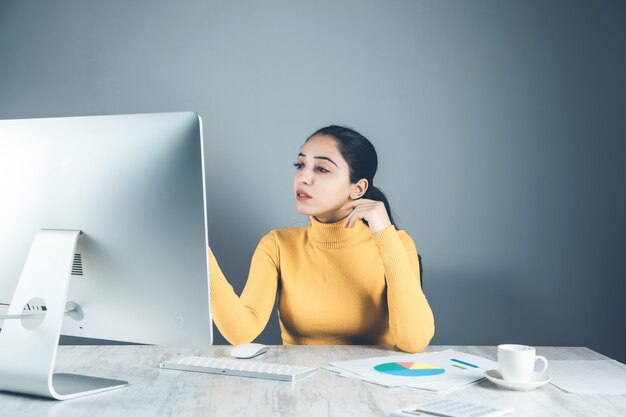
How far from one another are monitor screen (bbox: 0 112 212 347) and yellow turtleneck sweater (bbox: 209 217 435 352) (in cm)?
61

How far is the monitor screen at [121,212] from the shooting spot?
3.38ft

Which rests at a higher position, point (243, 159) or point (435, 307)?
point (243, 159)

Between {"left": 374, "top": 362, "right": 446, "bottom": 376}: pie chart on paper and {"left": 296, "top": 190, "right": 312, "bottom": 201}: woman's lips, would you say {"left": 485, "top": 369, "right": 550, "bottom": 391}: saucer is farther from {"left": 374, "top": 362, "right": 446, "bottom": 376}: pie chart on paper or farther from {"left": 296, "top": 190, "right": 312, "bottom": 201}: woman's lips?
{"left": 296, "top": 190, "right": 312, "bottom": 201}: woman's lips

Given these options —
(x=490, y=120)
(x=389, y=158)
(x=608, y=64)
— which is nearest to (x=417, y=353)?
(x=389, y=158)

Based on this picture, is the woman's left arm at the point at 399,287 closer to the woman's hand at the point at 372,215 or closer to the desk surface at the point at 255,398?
the woman's hand at the point at 372,215

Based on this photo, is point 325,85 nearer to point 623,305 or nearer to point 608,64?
point 608,64

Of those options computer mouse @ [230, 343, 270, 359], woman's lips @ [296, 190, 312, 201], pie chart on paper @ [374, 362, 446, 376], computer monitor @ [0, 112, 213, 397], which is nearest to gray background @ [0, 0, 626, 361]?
woman's lips @ [296, 190, 312, 201]

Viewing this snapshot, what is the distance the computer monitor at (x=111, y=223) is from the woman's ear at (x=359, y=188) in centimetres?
113

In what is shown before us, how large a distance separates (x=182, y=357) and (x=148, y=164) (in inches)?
22.0

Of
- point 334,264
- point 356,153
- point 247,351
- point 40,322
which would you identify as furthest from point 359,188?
point 40,322

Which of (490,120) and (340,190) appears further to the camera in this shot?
(490,120)

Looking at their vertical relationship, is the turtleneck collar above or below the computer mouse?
above

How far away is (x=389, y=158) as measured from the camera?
2.42 meters

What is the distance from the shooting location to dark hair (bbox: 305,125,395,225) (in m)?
2.08
